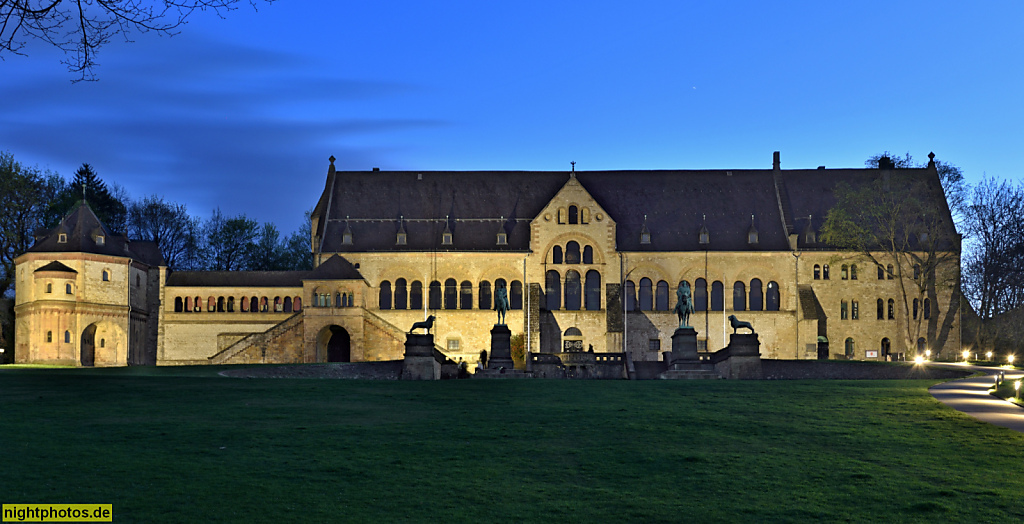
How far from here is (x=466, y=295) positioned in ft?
248

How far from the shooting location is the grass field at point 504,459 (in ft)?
44.8

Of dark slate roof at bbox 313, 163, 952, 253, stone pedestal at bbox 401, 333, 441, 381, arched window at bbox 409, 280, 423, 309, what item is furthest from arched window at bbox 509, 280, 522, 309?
stone pedestal at bbox 401, 333, 441, 381

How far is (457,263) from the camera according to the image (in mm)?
75875

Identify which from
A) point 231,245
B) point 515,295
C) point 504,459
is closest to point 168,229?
point 231,245

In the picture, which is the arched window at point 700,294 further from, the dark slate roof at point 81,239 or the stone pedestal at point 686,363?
the dark slate roof at point 81,239

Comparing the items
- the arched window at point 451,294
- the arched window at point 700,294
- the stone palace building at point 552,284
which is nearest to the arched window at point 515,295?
the stone palace building at point 552,284

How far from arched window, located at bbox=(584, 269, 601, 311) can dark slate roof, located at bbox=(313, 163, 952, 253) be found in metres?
3.39

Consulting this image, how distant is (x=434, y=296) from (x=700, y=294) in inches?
789

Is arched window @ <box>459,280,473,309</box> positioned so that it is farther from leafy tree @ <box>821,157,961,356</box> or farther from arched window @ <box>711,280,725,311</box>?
leafy tree @ <box>821,157,961,356</box>

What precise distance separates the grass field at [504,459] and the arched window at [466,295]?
156 feet

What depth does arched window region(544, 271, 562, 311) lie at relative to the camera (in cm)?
7538

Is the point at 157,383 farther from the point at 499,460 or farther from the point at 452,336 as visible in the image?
the point at 452,336

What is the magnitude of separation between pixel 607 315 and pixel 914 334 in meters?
23.0

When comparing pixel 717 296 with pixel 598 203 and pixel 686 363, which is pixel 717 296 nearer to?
pixel 598 203
